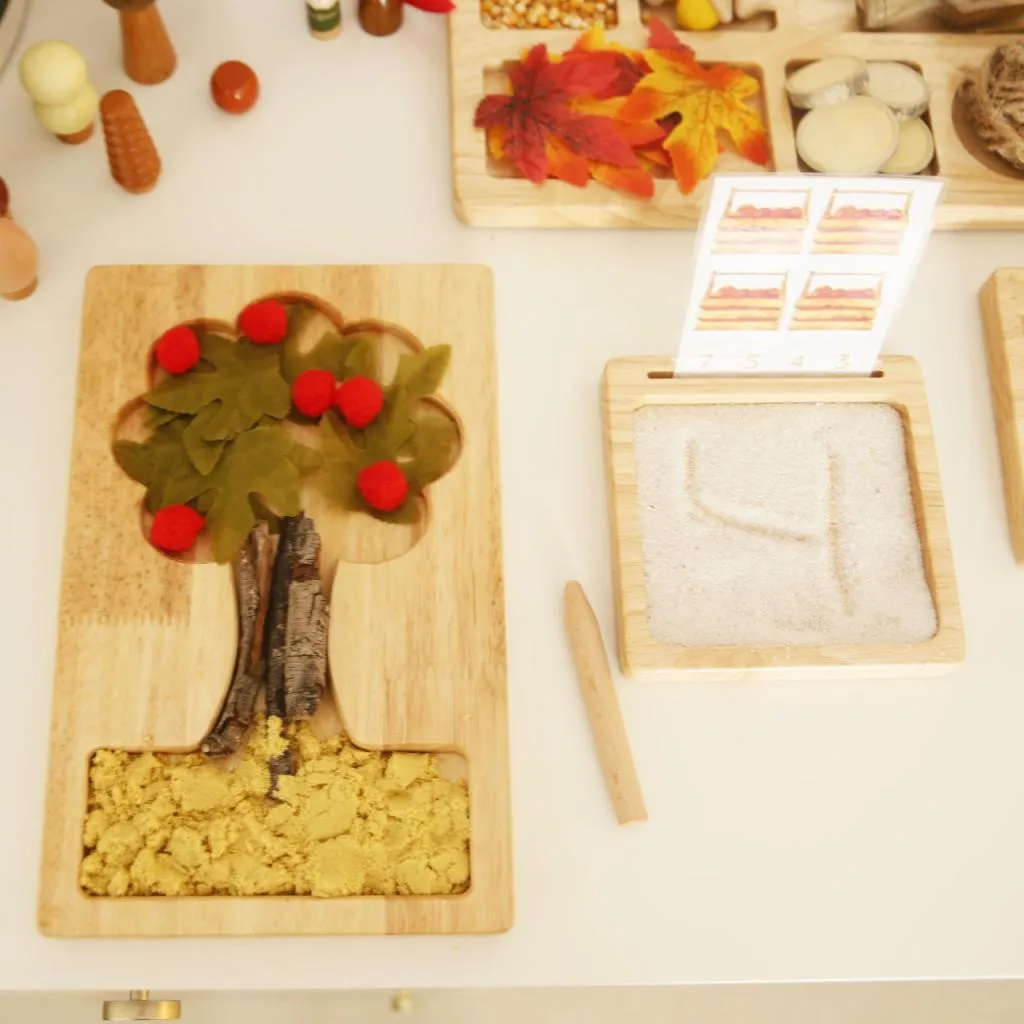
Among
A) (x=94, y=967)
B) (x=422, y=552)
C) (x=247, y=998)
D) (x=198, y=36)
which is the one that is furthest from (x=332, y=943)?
(x=198, y=36)

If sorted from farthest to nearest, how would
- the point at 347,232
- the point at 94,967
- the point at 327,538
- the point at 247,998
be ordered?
Result: the point at 247,998
the point at 347,232
the point at 327,538
the point at 94,967

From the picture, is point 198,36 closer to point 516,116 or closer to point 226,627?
point 516,116

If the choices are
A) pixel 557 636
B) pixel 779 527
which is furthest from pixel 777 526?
pixel 557 636

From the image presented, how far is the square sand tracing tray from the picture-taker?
814 millimetres

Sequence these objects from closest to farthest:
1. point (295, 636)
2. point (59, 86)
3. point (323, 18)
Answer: point (295, 636)
point (59, 86)
point (323, 18)

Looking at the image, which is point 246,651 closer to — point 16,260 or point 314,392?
point 314,392

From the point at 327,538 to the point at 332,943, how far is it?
278 millimetres

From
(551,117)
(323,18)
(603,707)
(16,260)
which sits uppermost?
(323,18)

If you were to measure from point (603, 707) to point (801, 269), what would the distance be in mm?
333

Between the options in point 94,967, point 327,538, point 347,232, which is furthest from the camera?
point 347,232

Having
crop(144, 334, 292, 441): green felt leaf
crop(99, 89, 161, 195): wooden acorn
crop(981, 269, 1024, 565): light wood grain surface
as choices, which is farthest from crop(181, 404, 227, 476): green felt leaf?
crop(981, 269, 1024, 565): light wood grain surface

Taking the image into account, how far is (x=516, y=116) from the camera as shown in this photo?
95 centimetres

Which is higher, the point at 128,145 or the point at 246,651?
the point at 128,145

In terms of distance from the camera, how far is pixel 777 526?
0.85 meters
